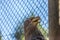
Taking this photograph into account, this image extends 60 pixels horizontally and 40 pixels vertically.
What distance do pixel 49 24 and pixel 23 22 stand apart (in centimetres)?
31

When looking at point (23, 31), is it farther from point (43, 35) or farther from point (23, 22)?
point (43, 35)

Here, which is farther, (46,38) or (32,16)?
(32,16)

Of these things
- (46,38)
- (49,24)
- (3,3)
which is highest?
(3,3)

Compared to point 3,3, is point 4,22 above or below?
below

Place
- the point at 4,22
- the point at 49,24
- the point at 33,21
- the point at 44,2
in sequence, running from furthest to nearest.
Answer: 1. the point at 4,22
2. the point at 33,21
3. the point at 44,2
4. the point at 49,24

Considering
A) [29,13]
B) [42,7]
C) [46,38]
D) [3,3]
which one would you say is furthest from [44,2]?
[3,3]

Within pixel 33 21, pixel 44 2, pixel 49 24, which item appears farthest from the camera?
pixel 33 21

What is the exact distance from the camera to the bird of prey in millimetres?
1332

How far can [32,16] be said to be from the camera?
1377mm

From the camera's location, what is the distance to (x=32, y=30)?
1451 mm

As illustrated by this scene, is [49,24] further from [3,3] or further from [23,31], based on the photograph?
[3,3]

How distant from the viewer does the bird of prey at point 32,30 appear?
1.33 m

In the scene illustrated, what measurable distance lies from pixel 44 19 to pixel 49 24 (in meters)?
0.10

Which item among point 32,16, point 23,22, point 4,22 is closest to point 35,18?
point 32,16
